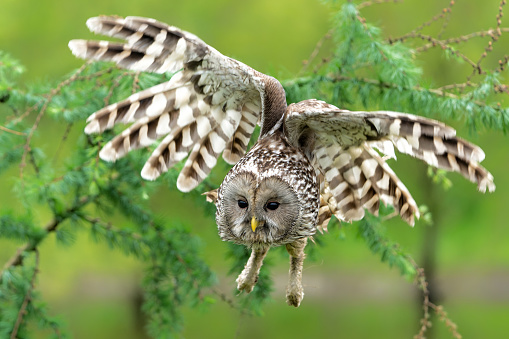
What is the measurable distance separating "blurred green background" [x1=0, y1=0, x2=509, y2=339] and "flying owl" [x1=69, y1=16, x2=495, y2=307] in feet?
3.07

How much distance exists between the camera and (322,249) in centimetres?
278

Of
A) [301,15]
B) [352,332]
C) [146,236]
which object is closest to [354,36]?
[146,236]

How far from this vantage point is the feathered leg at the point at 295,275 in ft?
4.51

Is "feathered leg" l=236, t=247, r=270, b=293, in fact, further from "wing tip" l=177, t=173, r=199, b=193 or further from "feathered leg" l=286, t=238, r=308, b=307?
"wing tip" l=177, t=173, r=199, b=193

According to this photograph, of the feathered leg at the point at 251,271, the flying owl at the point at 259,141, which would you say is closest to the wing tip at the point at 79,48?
the flying owl at the point at 259,141

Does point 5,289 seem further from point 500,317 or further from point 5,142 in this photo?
point 500,317

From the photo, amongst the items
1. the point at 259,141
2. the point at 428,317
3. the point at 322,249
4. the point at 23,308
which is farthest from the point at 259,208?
the point at 322,249

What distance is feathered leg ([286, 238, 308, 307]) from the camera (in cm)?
138

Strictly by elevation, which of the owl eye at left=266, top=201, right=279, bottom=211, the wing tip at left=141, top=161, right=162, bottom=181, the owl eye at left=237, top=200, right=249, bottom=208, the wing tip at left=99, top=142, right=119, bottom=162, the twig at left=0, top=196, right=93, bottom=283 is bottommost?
the owl eye at left=237, top=200, right=249, bottom=208

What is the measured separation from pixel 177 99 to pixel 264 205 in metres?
0.30

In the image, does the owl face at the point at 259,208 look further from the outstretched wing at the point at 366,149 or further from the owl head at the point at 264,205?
the outstretched wing at the point at 366,149

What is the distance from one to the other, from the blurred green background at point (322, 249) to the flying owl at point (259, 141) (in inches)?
36.8

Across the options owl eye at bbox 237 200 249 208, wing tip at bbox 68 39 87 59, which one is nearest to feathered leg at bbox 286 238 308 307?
owl eye at bbox 237 200 249 208

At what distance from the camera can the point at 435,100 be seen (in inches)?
71.7
